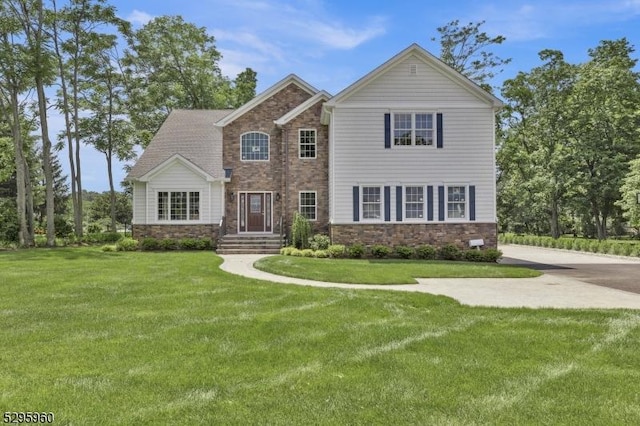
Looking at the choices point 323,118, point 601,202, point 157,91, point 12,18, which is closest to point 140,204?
point 323,118

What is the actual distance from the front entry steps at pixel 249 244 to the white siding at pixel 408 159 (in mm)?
3130

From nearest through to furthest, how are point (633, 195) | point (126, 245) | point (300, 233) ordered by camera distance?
point (300, 233), point (126, 245), point (633, 195)

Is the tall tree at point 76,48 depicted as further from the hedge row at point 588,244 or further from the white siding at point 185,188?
the hedge row at point 588,244

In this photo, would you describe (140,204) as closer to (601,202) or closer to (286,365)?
(286,365)

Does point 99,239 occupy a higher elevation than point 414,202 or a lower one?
lower

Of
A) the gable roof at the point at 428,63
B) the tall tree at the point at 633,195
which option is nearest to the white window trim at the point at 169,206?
the gable roof at the point at 428,63

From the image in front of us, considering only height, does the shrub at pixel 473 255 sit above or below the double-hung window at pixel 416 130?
below

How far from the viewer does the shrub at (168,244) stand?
68.0 feet

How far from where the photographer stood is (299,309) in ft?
24.9

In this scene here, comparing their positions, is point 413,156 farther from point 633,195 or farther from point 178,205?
point 633,195

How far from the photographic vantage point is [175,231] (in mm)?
21516

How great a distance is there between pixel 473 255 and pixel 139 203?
15810 millimetres

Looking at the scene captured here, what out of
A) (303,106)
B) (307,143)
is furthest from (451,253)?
(303,106)

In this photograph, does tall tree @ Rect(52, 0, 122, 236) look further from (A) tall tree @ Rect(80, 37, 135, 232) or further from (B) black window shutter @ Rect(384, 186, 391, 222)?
(B) black window shutter @ Rect(384, 186, 391, 222)
